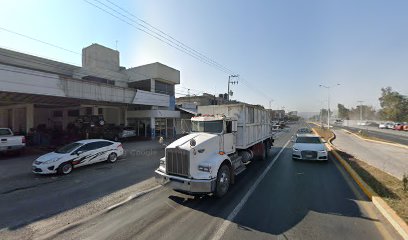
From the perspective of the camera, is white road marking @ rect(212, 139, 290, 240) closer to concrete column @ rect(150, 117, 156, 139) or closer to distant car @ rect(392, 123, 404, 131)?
concrete column @ rect(150, 117, 156, 139)

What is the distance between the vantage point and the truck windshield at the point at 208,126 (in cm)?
796

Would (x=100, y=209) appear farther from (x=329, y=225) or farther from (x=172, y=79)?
(x=172, y=79)

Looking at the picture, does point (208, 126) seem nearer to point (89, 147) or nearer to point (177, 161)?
point (177, 161)

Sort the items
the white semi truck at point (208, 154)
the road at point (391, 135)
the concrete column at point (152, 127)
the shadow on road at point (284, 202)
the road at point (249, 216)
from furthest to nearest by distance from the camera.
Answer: the concrete column at point (152, 127) → the road at point (391, 135) → the white semi truck at point (208, 154) → the shadow on road at point (284, 202) → the road at point (249, 216)

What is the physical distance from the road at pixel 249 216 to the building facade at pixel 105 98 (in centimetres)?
1586

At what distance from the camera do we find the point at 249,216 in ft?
17.5

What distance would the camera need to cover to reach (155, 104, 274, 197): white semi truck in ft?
20.6

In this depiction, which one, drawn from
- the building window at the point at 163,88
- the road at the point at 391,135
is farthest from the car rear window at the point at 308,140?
the building window at the point at 163,88

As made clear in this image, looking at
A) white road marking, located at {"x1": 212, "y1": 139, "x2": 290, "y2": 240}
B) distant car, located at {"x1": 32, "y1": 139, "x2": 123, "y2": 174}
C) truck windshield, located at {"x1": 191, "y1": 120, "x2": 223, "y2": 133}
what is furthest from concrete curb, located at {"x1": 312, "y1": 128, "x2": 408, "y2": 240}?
distant car, located at {"x1": 32, "y1": 139, "x2": 123, "y2": 174}

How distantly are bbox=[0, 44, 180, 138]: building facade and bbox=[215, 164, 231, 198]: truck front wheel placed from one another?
53.4ft

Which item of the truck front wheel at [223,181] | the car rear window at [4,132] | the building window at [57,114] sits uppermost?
the building window at [57,114]

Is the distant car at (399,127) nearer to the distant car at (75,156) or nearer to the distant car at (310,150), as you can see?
the distant car at (310,150)

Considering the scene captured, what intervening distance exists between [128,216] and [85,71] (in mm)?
27406

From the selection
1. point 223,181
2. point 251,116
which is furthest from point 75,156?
point 251,116
